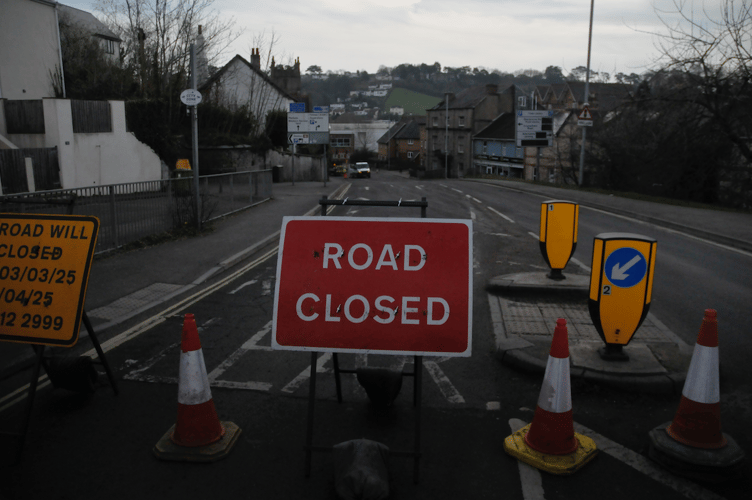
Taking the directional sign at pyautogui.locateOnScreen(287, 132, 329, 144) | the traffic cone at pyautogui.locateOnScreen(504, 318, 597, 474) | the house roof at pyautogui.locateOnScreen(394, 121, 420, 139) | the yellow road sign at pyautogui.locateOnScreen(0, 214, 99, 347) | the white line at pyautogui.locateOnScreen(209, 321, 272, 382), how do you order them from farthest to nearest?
the house roof at pyautogui.locateOnScreen(394, 121, 420, 139) → the directional sign at pyautogui.locateOnScreen(287, 132, 329, 144) → the white line at pyautogui.locateOnScreen(209, 321, 272, 382) → the yellow road sign at pyautogui.locateOnScreen(0, 214, 99, 347) → the traffic cone at pyautogui.locateOnScreen(504, 318, 597, 474)

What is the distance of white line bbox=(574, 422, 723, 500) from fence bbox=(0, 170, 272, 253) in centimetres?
763

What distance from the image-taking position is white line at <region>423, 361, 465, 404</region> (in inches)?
193

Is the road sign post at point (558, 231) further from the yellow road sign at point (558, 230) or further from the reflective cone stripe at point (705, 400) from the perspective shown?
the reflective cone stripe at point (705, 400)

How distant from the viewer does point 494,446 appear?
411 cm

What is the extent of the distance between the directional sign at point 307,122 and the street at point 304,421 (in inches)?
1029

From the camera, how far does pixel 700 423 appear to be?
3.86m

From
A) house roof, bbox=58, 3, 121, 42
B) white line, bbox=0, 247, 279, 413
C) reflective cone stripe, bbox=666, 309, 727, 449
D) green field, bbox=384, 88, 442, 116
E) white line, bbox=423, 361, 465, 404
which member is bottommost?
white line, bbox=423, 361, 465, 404

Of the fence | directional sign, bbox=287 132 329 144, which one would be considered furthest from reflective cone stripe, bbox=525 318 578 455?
directional sign, bbox=287 132 329 144

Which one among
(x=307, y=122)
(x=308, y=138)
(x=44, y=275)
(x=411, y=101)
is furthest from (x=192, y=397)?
(x=411, y=101)

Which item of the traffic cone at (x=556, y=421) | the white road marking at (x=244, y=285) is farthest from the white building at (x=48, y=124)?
the traffic cone at (x=556, y=421)

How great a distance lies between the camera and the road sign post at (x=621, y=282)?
16.4 feet

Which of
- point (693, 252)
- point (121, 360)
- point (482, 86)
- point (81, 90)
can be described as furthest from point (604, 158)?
point (482, 86)

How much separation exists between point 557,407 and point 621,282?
172 cm

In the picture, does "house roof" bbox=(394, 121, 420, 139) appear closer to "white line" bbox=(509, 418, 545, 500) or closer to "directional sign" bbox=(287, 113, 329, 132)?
"directional sign" bbox=(287, 113, 329, 132)
